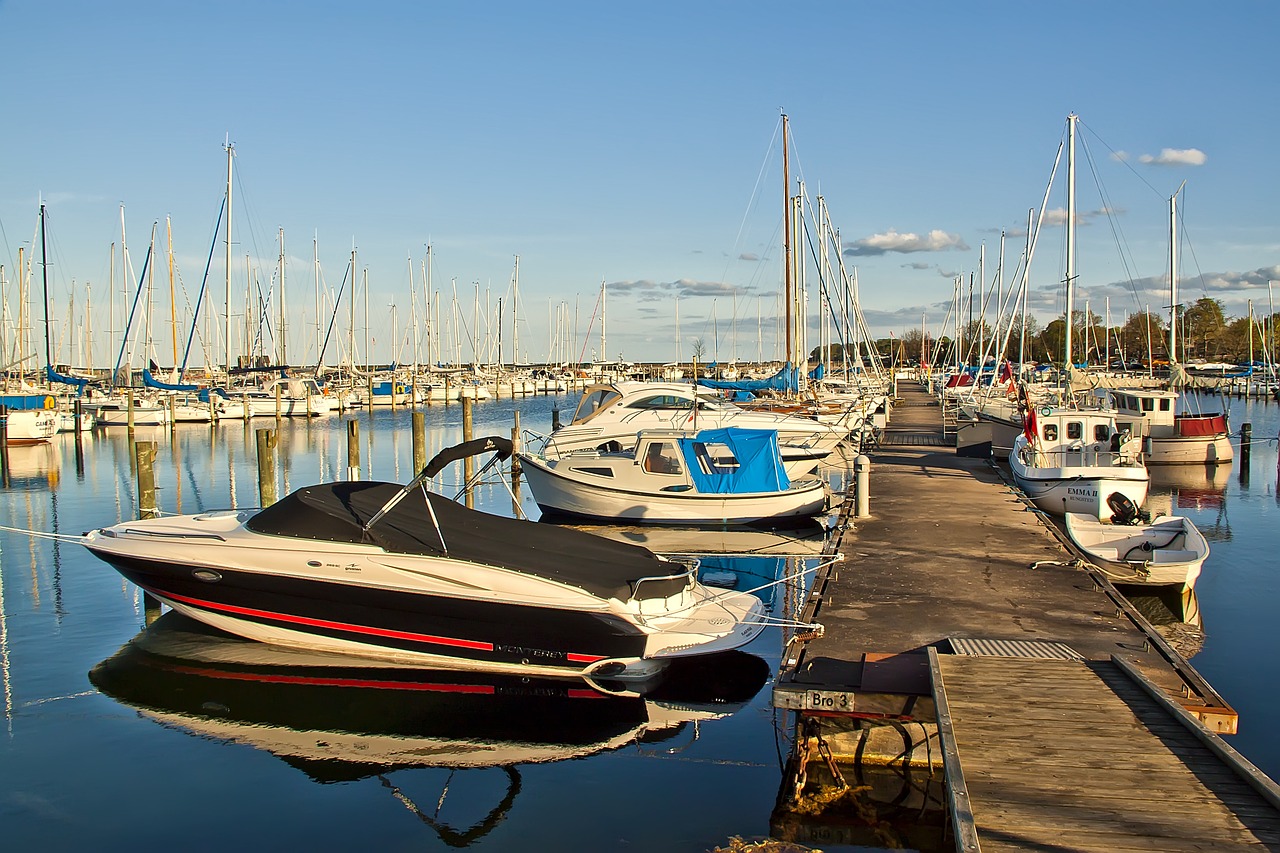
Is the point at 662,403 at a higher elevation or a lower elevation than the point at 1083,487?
higher

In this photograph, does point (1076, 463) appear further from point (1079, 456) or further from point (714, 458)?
point (714, 458)

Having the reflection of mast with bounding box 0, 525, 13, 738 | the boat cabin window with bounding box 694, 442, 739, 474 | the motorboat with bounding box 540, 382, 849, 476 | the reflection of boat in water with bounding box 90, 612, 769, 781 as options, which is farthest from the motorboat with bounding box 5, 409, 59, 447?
the reflection of boat in water with bounding box 90, 612, 769, 781

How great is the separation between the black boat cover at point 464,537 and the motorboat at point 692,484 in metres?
8.60

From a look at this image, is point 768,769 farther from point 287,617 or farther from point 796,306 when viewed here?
point 796,306

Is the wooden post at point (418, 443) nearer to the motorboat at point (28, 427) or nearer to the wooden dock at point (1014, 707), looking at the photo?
the wooden dock at point (1014, 707)

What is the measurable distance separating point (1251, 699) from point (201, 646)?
13.8 meters

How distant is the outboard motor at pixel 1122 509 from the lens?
18281 mm

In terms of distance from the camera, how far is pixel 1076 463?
75.9 feet

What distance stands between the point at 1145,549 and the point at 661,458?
10756 mm

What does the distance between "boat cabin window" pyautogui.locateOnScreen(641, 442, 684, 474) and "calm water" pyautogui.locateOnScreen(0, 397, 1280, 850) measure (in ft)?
23.1

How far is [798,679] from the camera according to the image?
31.0 feet

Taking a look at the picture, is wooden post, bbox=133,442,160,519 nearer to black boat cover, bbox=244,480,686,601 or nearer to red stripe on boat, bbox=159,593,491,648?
red stripe on boat, bbox=159,593,491,648

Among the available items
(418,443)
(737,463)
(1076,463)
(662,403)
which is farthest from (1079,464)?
(418,443)

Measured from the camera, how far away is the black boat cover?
42.3ft
